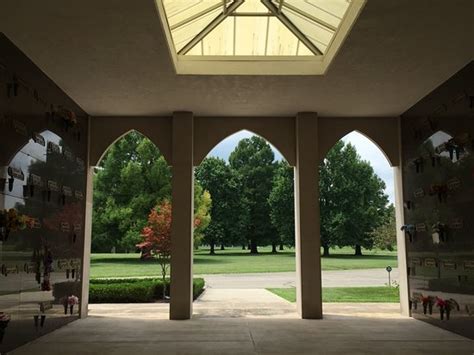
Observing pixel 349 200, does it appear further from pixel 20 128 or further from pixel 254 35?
pixel 20 128

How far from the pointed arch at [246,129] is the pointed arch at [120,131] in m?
0.63

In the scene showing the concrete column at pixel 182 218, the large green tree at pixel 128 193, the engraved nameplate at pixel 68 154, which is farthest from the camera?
the large green tree at pixel 128 193

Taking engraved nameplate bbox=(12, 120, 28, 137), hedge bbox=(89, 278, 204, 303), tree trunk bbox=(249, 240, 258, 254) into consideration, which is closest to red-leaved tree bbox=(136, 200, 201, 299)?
hedge bbox=(89, 278, 204, 303)

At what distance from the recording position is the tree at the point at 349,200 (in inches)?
1339

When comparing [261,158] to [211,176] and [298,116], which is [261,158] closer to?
[211,176]

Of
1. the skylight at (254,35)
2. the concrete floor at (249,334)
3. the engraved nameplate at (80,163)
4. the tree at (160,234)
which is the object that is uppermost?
the skylight at (254,35)

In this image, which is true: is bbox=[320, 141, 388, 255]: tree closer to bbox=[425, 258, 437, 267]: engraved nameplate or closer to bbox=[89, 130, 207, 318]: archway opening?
bbox=[89, 130, 207, 318]: archway opening

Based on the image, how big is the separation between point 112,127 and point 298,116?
3.79m

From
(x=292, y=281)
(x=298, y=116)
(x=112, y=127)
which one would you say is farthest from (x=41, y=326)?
(x=292, y=281)

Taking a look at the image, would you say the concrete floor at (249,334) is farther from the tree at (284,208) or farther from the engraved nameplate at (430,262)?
the tree at (284,208)

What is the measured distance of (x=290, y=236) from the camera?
116 ft

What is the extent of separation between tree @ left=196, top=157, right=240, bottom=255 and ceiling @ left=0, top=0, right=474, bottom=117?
94.8 feet

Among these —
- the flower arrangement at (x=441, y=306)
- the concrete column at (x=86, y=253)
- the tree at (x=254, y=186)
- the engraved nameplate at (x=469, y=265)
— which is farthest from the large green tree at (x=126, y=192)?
the engraved nameplate at (x=469, y=265)

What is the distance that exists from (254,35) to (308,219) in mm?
3776
